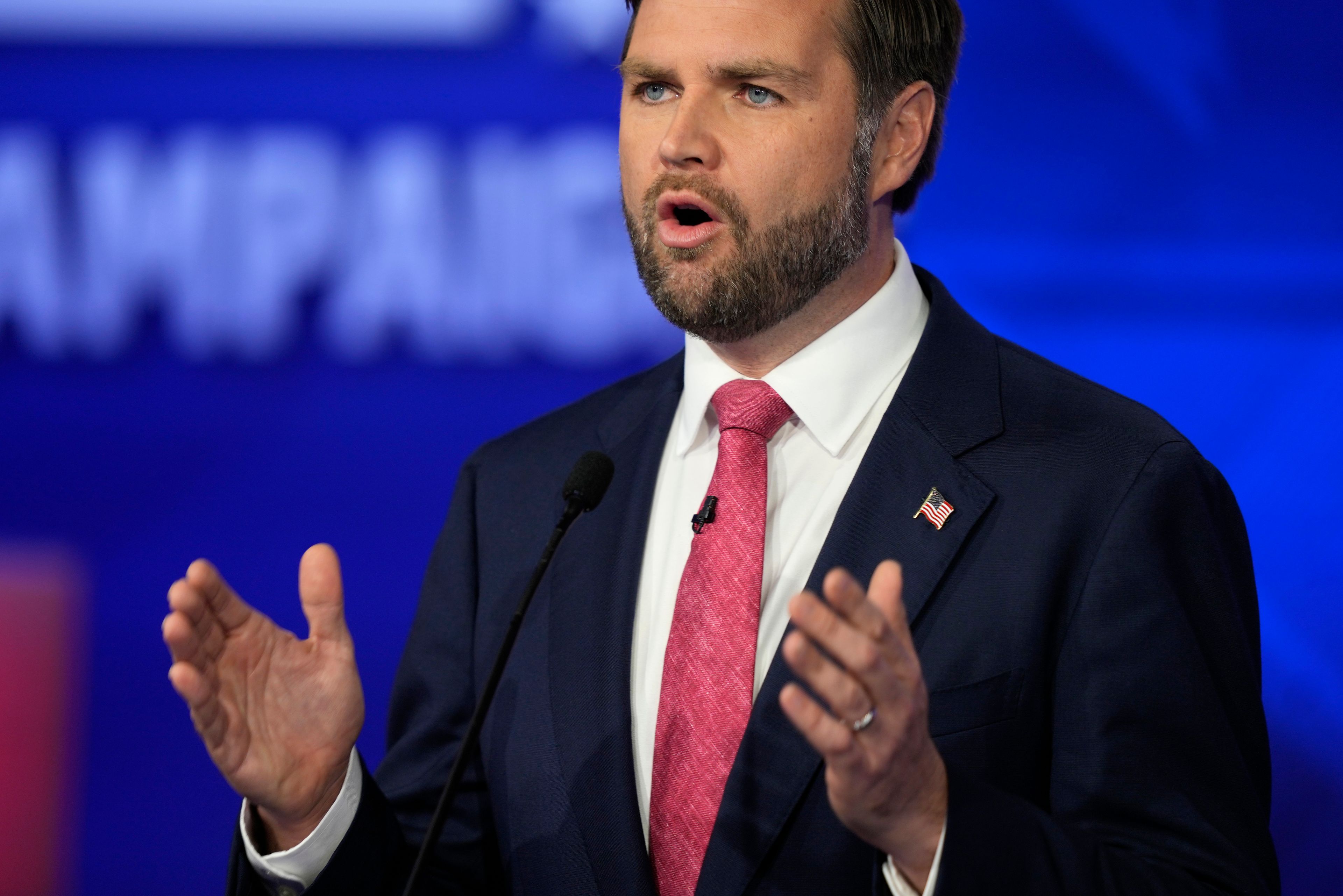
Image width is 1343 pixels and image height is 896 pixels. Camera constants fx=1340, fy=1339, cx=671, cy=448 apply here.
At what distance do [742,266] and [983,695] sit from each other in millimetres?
677

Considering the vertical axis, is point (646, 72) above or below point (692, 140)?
above

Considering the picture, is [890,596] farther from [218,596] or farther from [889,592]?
[218,596]

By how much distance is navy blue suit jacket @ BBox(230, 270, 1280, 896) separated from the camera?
1.59 m

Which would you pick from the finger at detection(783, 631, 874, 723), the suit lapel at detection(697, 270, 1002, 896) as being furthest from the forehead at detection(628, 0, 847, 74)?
the finger at detection(783, 631, 874, 723)

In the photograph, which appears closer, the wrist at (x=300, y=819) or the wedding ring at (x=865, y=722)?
the wedding ring at (x=865, y=722)

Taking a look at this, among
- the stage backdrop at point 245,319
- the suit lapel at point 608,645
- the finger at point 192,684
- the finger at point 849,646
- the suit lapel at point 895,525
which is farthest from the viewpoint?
the stage backdrop at point 245,319

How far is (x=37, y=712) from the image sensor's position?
2.99 metres

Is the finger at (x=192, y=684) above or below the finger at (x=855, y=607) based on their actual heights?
below

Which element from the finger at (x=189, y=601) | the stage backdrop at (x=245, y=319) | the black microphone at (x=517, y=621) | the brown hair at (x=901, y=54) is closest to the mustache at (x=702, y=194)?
the brown hair at (x=901, y=54)

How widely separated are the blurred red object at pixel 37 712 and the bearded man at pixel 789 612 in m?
1.29

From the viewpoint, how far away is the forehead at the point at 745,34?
1905mm

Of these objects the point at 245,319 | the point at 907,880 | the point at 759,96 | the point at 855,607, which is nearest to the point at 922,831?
the point at 907,880

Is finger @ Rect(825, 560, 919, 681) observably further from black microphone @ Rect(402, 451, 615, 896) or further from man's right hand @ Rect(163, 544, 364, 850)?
man's right hand @ Rect(163, 544, 364, 850)

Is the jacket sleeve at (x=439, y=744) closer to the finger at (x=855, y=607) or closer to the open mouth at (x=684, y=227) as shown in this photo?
the open mouth at (x=684, y=227)
